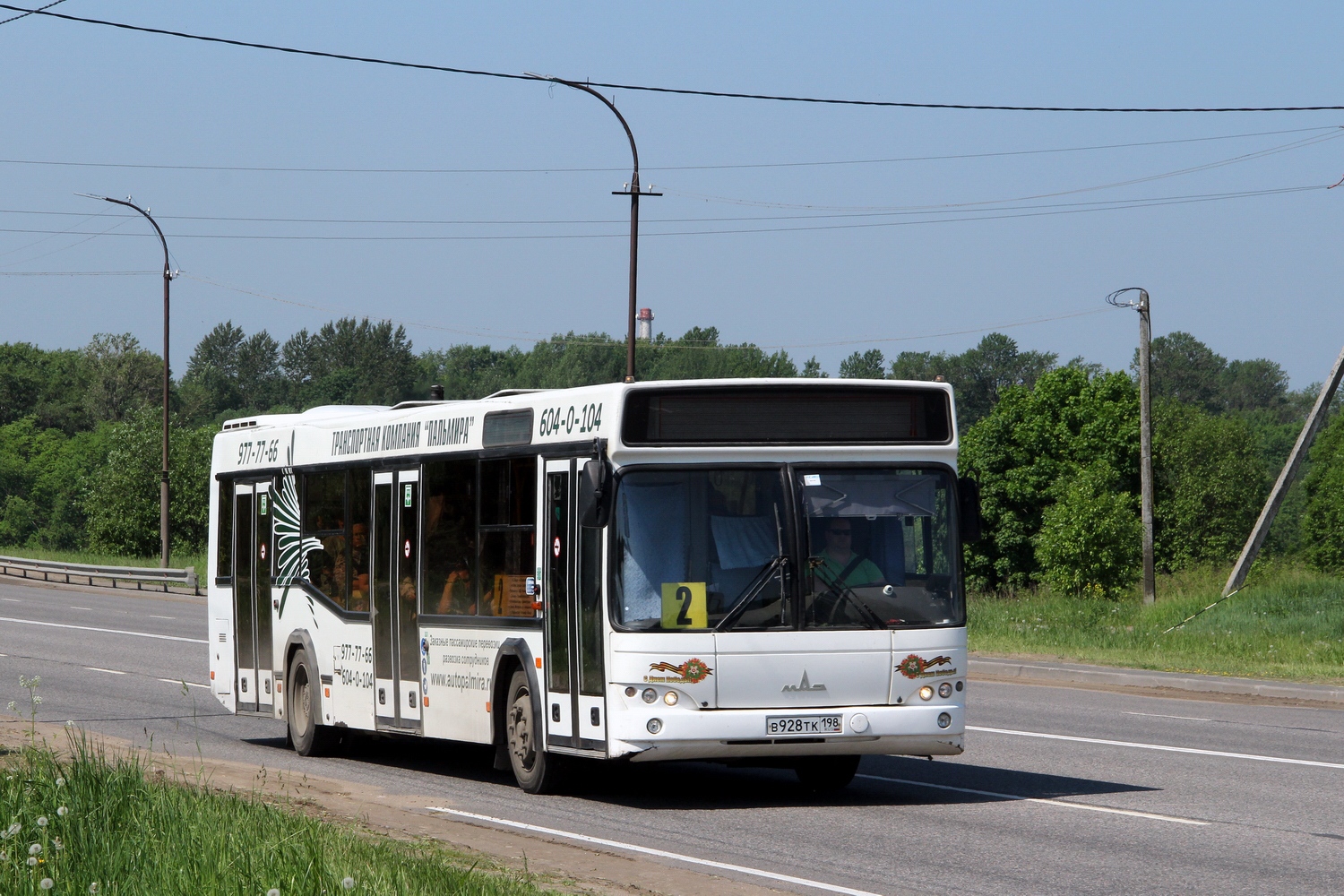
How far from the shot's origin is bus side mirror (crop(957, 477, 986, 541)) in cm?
1152

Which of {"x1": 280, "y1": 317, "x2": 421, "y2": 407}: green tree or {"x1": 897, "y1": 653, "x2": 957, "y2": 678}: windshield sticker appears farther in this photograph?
{"x1": 280, "y1": 317, "x2": 421, "y2": 407}: green tree

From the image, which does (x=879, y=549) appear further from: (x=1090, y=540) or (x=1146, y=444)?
(x=1090, y=540)

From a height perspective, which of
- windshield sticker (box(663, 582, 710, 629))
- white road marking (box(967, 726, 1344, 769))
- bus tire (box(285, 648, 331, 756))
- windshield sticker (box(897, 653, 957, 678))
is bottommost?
white road marking (box(967, 726, 1344, 769))

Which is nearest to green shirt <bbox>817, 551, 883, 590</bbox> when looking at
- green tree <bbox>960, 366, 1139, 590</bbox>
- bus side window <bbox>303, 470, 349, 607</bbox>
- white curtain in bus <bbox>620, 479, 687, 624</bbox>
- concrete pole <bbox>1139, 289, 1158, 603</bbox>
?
white curtain in bus <bbox>620, 479, 687, 624</bbox>

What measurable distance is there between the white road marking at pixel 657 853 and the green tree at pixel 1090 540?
70.7m

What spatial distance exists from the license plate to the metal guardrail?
40325 mm

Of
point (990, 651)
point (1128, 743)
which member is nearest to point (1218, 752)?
point (1128, 743)

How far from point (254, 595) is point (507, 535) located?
5264 mm

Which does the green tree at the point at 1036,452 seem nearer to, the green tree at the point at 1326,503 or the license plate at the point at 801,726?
the green tree at the point at 1326,503

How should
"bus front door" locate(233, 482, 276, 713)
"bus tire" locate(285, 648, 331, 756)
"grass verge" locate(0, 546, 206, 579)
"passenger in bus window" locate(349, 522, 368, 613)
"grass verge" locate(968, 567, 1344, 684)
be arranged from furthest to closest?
"grass verge" locate(0, 546, 206, 579) < "grass verge" locate(968, 567, 1344, 684) < "bus front door" locate(233, 482, 276, 713) < "bus tire" locate(285, 648, 331, 756) < "passenger in bus window" locate(349, 522, 368, 613)

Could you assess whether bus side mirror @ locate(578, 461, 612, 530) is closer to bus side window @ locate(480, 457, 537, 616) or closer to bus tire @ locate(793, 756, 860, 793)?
bus side window @ locate(480, 457, 537, 616)

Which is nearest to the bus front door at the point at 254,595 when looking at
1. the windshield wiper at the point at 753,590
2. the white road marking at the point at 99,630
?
the windshield wiper at the point at 753,590

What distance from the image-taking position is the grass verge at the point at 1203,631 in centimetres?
2456

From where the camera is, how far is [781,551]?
439 inches
